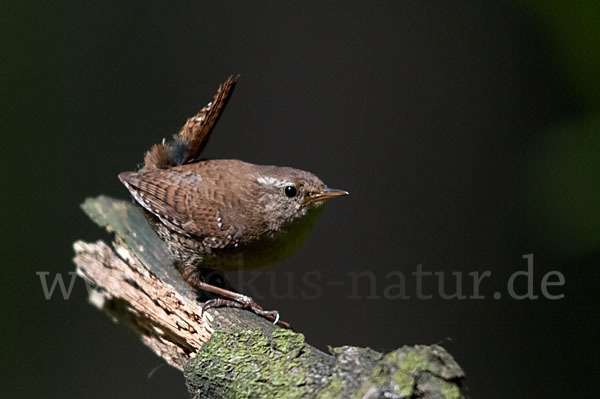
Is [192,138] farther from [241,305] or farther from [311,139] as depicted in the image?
[311,139]

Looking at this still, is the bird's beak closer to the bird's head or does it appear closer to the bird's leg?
the bird's head

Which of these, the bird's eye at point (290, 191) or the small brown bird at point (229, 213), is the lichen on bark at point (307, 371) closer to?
the small brown bird at point (229, 213)

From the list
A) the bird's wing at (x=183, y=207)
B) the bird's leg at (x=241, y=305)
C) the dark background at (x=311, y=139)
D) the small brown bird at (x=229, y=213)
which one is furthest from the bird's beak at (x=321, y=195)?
the dark background at (x=311, y=139)

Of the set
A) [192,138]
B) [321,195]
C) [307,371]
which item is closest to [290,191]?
[321,195]

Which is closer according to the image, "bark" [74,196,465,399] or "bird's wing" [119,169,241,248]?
"bark" [74,196,465,399]

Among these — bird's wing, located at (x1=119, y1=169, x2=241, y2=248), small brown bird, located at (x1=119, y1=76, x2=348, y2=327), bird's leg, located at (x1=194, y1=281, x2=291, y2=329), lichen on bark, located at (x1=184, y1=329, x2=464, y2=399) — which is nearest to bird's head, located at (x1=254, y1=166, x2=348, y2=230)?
small brown bird, located at (x1=119, y1=76, x2=348, y2=327)

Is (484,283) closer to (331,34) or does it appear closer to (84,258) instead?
(331,34)
